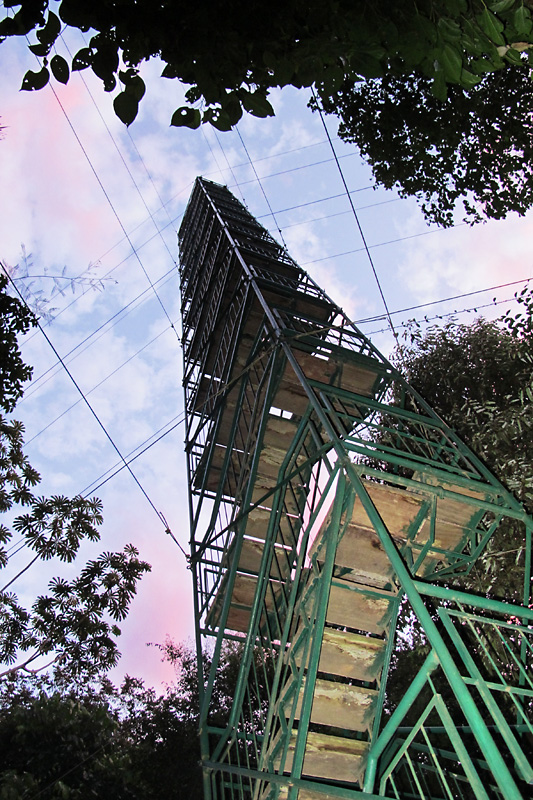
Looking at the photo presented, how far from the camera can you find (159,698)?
1402 cm

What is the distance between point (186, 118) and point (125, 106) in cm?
35

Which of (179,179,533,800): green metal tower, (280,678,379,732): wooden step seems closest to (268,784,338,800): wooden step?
(179,179,533,800): green metal tower

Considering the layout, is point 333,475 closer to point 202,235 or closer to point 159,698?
point 202,235

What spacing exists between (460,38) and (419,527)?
3.09 metres

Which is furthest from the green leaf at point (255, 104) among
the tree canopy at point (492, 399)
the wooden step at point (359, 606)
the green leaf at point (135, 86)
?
the tree canopy at point (492, 399)

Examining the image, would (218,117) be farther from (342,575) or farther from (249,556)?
A: (249,556)

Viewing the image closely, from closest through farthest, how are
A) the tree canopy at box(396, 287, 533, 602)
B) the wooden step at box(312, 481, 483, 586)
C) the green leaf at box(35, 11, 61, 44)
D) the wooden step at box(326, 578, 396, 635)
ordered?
the green leaf at box(35, 11, 61, 44), the wooden step at box(312, 481, 483, 586), the wooden step at box(326, 578, 396, 635), the tree canopy at box(396, 287, 533, 602)

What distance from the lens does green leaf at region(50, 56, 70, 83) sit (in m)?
2.70

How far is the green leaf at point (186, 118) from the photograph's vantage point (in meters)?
2.91

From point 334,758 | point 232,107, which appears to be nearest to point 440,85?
point 232,107

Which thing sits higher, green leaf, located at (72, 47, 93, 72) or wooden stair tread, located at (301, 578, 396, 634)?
green leaf, located at (72, 47, 93, 72)

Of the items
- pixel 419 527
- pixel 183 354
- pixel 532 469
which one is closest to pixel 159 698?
pixel 183 354

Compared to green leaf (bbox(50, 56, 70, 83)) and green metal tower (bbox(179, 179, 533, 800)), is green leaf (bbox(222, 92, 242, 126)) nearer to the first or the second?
green leaf (bbox(50, 56, 70, 83))

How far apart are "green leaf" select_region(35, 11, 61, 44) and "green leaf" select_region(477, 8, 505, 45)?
2.01 m
